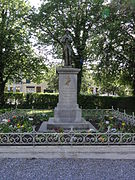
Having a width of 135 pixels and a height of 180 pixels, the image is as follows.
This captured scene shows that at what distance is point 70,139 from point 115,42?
13942 mm

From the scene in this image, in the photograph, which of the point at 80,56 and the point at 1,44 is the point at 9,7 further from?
the point at 80,56

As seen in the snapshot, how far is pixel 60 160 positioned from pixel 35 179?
4.16 ft

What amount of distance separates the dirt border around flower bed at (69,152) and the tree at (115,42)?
41.8 ft

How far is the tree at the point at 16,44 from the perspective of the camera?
2136 centimetres

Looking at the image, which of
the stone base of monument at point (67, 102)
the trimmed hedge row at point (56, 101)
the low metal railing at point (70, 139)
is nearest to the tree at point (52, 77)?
the trimmed hedge row at point (56, 101)

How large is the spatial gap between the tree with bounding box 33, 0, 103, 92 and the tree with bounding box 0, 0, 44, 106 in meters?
1.50

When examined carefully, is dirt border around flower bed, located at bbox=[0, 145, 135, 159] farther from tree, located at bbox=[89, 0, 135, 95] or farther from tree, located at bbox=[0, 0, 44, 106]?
tree, located at bbox=[0, 0, 44, 106]

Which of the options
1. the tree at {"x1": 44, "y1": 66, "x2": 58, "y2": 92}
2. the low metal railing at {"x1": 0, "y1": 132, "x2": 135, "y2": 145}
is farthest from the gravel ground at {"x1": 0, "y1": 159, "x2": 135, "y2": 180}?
the tree at {"x1": 44, "y1": 66, "x2": 58, "y2": 92}

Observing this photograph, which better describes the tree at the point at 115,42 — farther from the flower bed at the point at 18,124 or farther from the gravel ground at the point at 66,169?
the gravel ground at the point at 66,169

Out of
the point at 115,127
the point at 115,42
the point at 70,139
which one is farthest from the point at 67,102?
the point at 115,42

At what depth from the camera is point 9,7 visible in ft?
72.1

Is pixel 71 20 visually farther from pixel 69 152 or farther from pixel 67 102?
pixel 69 152

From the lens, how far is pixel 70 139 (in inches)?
256

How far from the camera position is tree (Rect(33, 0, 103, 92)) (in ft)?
67.3
